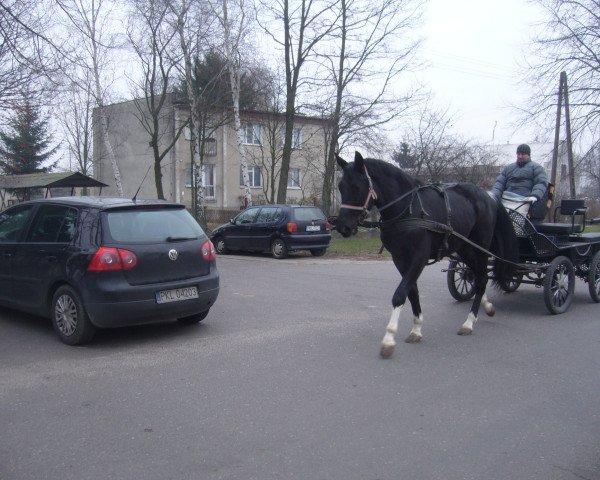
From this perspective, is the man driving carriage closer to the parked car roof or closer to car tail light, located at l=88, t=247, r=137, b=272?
the parked car roof

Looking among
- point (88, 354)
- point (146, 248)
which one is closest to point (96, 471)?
point (88, 354)

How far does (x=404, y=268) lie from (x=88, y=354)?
3629 millimetres

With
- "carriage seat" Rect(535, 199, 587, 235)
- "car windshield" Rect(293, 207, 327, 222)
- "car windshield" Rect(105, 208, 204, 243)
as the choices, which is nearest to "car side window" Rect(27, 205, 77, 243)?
"car windshield" Rect(105, 208, 204, 243)

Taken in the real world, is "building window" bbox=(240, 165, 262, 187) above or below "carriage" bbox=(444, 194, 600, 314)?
above

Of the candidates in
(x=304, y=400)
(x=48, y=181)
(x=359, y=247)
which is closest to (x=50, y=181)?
(x=48, y=181)

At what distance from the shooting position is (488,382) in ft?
17.9

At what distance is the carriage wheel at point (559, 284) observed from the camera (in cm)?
816

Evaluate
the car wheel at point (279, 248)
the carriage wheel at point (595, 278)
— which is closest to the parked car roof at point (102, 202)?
the carriage wheel at point (595, 278)

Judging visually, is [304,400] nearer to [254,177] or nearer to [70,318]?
[70,318]

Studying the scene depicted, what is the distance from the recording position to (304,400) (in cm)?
494

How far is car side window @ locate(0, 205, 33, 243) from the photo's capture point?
301 inches

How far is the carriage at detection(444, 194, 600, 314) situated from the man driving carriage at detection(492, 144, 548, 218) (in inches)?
8.2

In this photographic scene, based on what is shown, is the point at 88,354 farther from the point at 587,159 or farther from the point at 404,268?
the point at 587,159

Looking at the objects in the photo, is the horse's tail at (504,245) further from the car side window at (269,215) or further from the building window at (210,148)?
the building window at (210,148)
